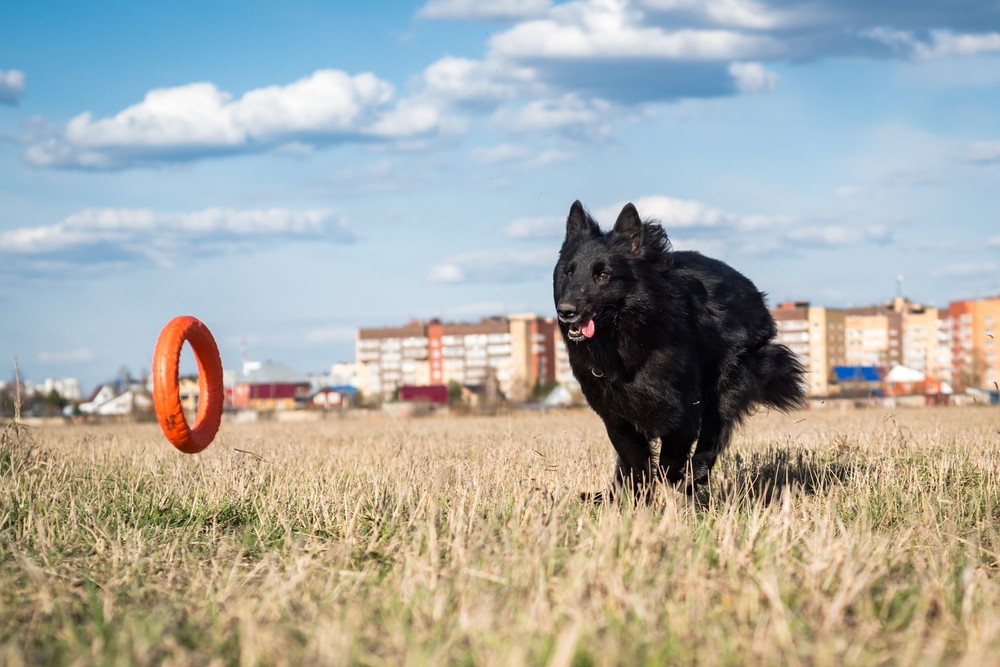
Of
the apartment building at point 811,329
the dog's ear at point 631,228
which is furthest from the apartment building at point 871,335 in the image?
the dog's ear at point 631,228

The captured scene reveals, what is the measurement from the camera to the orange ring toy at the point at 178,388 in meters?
6.77

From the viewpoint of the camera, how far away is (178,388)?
690 centimetres

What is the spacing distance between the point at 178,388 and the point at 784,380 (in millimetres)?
4789

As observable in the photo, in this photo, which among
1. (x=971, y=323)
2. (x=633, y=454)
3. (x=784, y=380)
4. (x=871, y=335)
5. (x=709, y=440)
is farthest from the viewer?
(x=871, y=335)

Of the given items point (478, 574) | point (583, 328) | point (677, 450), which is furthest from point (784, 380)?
point (478, 574)

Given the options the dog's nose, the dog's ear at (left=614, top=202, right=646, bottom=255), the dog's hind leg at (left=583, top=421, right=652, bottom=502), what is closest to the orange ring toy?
the dog's nose

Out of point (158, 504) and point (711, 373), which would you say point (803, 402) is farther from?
point (158, 504)

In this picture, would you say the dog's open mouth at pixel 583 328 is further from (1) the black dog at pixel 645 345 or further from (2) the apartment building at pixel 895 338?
(2) the apartment building at pixel 895 338

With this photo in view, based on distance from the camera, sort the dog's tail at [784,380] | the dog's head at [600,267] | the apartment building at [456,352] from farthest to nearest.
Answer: the apartment building at [456,352] → the dog's tail at [784,380] → the dog's head at [600,267]

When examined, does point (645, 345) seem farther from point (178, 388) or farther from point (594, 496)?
point (178, 388)

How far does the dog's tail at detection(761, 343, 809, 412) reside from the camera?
8023mm

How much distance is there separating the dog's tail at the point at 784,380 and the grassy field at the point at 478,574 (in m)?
1.08

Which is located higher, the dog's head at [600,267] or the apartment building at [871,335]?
the apartment building at [871,335]

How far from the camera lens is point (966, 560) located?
4.73 m
